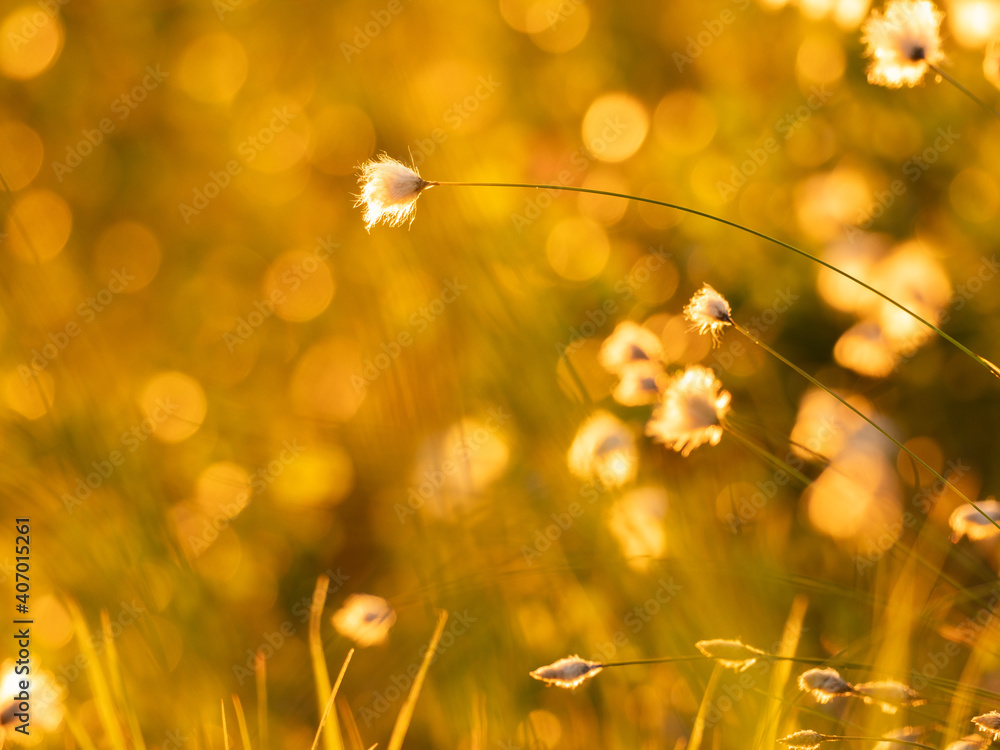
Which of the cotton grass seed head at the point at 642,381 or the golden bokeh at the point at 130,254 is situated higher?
the golden bokeh at the point at 130,254

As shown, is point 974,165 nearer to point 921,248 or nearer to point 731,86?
point 921,248

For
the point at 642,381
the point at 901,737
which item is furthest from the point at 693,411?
the point at 901,737

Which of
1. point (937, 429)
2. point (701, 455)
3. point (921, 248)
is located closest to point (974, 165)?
point (921, 248)

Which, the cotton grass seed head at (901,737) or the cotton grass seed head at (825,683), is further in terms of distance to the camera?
the cotton grass seed head at (901,737)

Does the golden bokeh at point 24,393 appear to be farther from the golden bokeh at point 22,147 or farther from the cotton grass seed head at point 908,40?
the cotton grass seed head at point 908,40

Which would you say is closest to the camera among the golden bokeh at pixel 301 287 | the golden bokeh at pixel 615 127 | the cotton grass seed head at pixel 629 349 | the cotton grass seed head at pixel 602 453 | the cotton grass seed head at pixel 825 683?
the cotton grass seed head at pixel 825 683

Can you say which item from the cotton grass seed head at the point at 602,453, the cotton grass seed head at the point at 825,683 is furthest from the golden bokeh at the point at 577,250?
the cotton grass seed head at the point at 825,683

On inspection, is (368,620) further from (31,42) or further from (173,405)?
(31,42)
